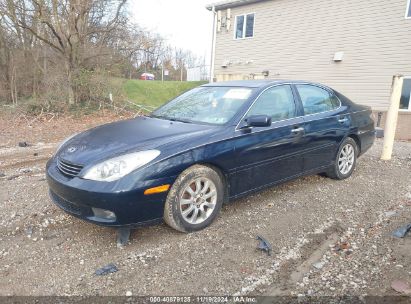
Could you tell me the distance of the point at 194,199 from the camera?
10.8ft

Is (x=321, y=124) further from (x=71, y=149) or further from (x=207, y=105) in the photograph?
(x=71, y=149)

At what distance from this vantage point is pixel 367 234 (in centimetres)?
341

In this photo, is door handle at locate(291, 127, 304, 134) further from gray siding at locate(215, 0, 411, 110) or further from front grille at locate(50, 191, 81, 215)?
gray siding at locate(215, 0, 411, 110)

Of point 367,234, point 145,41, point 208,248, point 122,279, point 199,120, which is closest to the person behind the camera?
point 122,279

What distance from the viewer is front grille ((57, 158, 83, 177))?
118 inches

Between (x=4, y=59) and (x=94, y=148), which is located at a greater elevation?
(x=4, y=59)

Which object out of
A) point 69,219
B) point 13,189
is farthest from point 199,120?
point 13,189

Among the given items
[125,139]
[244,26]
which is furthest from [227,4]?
[125,139]

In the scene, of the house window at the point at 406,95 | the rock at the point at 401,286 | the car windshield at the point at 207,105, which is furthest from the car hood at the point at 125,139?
the house window at the point at 406,95

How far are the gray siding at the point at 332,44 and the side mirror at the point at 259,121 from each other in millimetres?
9256

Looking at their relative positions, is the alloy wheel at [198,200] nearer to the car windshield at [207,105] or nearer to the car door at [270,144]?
the car door at [270,144]

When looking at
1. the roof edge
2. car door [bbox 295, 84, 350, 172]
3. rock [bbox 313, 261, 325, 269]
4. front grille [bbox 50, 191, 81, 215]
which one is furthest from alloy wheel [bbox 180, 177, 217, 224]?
the roof edge

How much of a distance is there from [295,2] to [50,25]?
9.34 metres

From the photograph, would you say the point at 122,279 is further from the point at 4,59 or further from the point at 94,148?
the point at 4,59
